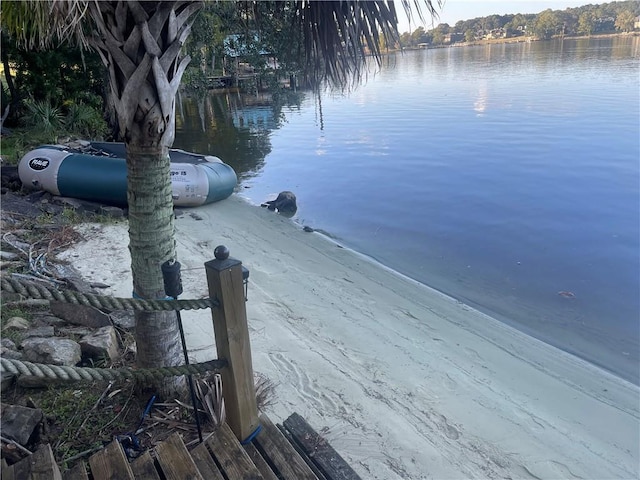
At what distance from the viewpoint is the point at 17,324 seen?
12.9ft

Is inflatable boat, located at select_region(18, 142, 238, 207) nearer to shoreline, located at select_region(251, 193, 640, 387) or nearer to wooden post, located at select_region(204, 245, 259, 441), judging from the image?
shoreline, located at select_region(251, 193, 640, 387)

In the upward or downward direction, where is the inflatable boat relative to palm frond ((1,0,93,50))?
downward

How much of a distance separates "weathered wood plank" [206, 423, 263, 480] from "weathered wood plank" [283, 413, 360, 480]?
1.63 feet

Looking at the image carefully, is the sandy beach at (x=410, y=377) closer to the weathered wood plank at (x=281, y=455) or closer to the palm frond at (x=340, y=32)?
the weathered wood plank at (x=281, y=455)

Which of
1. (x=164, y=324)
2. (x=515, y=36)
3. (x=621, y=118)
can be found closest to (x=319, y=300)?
(x=164, y=324)

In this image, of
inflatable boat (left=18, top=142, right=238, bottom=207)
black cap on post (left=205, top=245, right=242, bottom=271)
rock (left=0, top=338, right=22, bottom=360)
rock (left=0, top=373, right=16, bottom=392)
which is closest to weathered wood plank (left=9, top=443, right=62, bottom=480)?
black cap on post (left=205, top=245, right=242, bottom=271)

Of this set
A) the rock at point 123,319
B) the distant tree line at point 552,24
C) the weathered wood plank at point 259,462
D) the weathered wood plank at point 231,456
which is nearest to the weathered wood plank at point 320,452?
the weathered wood plank at point 259,462

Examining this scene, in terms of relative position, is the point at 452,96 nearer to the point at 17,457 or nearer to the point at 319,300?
the point at 319,300

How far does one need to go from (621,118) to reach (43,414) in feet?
76.3

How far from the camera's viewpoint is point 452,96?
97.9 feet

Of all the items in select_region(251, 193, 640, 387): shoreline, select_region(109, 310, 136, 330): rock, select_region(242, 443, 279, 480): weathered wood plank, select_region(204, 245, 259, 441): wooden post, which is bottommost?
select_region(251, 193, 640, 387): shoreline

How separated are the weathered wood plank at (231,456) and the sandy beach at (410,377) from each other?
122 cm

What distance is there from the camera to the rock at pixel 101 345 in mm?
3670

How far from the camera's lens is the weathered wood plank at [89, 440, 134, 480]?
7.17 ft
